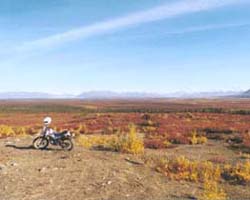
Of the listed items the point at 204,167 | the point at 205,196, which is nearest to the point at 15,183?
the point at 205,196

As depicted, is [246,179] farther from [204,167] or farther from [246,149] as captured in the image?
[246,149]

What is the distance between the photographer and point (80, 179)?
1412 centimetres

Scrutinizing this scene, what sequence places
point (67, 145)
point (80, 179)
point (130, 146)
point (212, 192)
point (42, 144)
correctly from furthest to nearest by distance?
1. point (42, 144)
2. point (67, 145)
3. point (130, 146)
4. point (80, 179)
5. point (212, 192)

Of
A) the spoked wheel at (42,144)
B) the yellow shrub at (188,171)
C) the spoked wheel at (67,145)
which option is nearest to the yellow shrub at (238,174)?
the yellow shrub at (188,171)

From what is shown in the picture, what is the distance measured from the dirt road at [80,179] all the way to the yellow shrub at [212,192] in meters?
0.51

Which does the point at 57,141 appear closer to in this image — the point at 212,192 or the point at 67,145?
the point at 67,145

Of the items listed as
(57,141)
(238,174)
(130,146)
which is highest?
(57,141)

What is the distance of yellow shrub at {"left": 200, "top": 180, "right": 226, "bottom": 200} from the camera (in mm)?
12008

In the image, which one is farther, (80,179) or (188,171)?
(188,171)

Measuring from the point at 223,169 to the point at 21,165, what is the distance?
27.3 ft

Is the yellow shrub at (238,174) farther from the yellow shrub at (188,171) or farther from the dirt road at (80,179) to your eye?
the dirt road at (80,179)

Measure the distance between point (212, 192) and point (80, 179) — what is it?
14.8ft

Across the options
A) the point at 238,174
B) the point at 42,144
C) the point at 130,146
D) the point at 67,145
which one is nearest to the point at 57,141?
the point at 67,145

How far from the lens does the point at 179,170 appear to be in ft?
52.3
